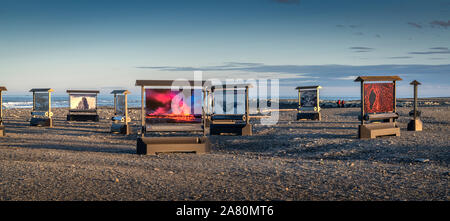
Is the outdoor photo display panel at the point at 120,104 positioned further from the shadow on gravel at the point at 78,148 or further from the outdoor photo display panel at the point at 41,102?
the shadow on gravel at the point at 78,148

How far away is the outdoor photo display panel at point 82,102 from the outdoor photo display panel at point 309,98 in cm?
1661

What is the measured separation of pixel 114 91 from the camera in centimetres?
2261

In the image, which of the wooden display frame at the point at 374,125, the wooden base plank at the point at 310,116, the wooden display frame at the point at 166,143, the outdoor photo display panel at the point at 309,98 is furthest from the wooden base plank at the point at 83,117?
the wooden display frame at the point at 374,125

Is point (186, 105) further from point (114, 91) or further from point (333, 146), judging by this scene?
point (114, 91)

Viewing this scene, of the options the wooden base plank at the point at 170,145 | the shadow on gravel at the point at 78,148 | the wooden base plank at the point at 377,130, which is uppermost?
the wooden base plank at the point at 377,130

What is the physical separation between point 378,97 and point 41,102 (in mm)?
21327

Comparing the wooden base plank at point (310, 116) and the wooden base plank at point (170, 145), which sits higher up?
the wooden base plank at point (310, 116)

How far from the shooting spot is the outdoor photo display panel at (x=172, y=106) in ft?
43.1

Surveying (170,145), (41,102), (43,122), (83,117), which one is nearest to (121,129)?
(43,122)

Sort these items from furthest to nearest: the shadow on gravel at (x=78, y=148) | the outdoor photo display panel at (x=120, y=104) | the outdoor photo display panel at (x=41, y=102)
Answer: the outdoor photo display panel at (x=41, y=102) → the outdoor photo display panel at (x=120, y=104) → the shadow on gravel at (x=78, y=148)

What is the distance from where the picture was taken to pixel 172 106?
13250 mm

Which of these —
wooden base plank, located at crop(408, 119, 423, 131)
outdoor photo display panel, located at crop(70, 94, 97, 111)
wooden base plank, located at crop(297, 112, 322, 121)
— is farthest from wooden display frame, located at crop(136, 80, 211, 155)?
wooden base plank, located at crop(297, 112, 322, 121)

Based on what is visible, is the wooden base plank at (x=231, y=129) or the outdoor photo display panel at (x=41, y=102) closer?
the wooden base plank at (x=231, y=129)
